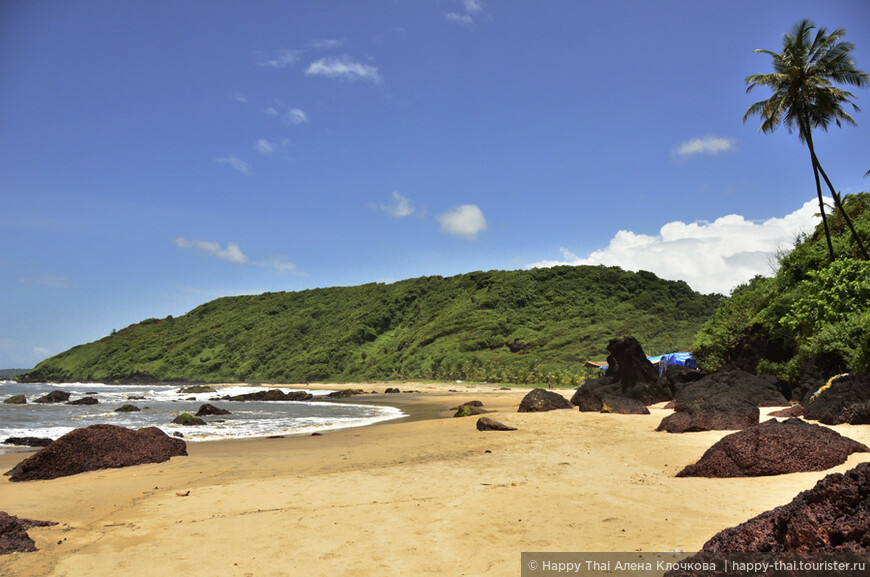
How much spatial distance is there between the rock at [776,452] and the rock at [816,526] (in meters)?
4.44

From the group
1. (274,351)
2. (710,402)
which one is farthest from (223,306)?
(710,402)

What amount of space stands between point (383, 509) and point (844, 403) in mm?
10864

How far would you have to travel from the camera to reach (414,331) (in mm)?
98062

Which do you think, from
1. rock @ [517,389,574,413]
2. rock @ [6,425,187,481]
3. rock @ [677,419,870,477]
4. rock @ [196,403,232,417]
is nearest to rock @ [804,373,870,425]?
rock @ [677,419,870,477]

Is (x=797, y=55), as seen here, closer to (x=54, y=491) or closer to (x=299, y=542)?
(x=299, y=542)

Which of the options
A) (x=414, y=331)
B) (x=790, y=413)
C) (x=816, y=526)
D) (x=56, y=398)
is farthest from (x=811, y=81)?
(x=414, y=331)

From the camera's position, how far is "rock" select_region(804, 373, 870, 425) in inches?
426

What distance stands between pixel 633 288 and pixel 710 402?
9416cm

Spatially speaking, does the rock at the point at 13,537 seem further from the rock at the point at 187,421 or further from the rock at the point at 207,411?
the rock at the point at 207,411

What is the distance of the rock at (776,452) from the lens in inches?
283

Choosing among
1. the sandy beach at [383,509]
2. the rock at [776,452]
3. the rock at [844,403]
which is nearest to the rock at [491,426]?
the sandy beach at [383,509]

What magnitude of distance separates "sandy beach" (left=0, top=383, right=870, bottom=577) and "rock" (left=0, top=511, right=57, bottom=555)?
0.57 feet

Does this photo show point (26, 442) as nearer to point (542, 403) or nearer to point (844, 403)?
point (542, 403)

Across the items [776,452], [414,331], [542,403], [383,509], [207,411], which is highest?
[414,331]
